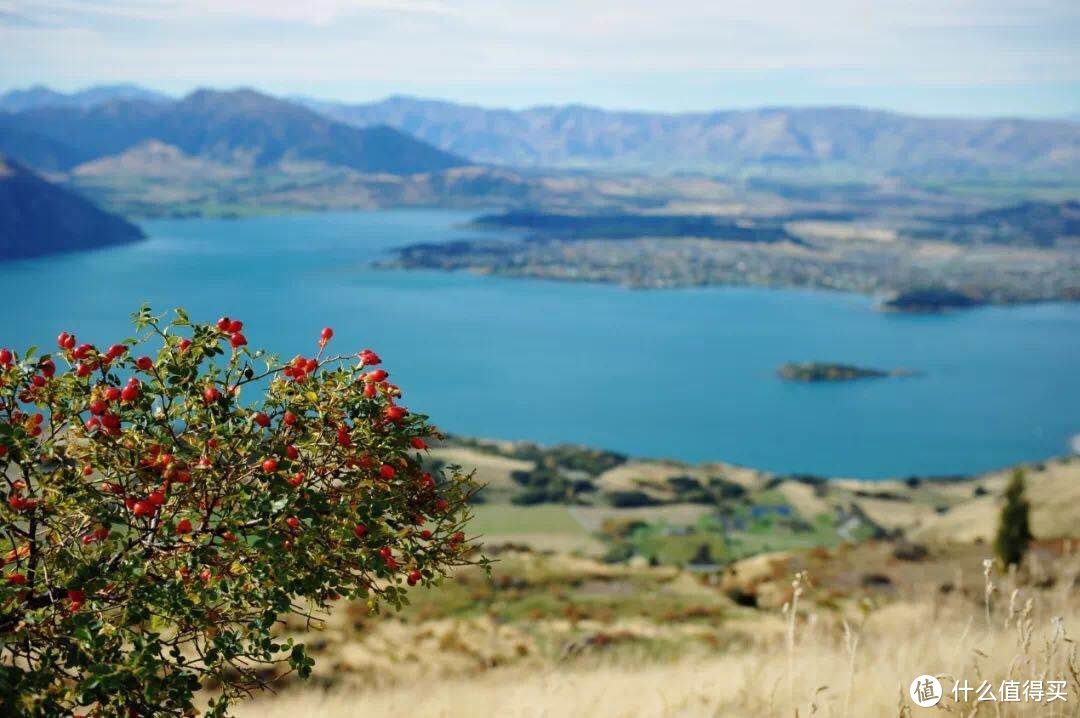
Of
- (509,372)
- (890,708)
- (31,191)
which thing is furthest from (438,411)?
(31,191)

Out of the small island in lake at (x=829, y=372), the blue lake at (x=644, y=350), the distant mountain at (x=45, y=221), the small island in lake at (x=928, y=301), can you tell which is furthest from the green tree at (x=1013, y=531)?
the distant mountain at (x=45, y=221)

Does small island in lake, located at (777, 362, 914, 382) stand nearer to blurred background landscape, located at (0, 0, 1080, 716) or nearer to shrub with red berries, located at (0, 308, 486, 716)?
blurred background landscape, located at (0, 0, 1080, 716)

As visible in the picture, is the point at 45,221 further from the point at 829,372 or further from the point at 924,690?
the point at 924,690

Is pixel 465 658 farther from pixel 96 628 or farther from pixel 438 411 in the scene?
pixel 438 411

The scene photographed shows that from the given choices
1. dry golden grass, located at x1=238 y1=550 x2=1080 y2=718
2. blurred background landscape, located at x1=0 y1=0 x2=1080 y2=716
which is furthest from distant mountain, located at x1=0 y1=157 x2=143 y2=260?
dry golden grass, located at x1=238 y1=550 x2=1080 y2=718

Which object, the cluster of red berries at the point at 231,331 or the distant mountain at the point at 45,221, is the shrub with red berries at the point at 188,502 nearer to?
the cluster of red berries at the point at 231,331
